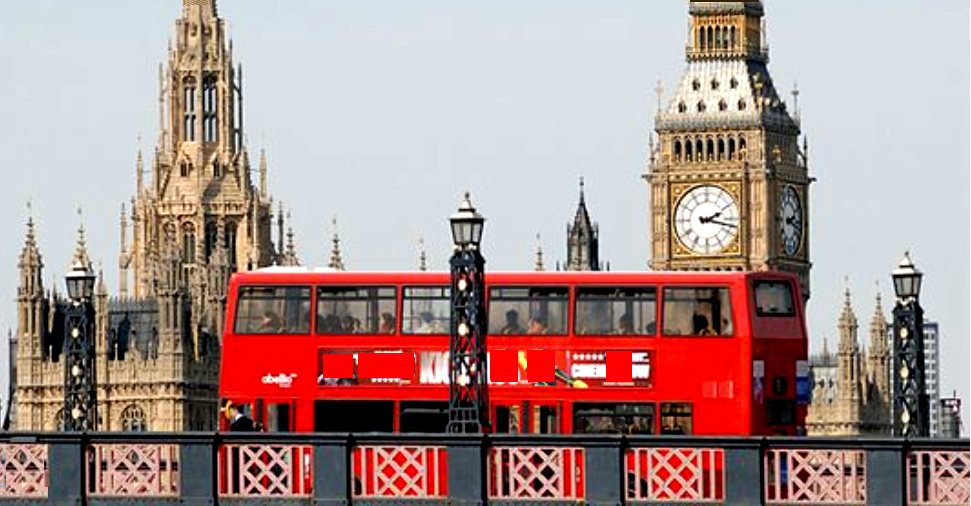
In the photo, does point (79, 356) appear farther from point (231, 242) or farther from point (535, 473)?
point (231, 242)

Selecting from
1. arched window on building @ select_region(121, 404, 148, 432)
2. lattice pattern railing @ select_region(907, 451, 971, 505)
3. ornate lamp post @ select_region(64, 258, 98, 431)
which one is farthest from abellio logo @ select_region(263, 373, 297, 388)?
arched window on building @ select_region(121, 404, 148, 432)

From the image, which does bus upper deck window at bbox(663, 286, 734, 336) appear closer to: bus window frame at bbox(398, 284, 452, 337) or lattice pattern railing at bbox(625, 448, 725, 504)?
bus window frame at bbox(398, 284, 452, 337)

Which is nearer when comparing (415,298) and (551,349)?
(551,349)

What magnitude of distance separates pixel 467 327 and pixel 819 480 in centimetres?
1151

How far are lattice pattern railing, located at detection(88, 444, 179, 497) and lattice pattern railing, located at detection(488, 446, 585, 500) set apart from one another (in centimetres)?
425

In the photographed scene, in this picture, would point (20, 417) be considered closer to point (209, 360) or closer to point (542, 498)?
point (209, 360)

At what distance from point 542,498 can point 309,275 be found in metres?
21.4

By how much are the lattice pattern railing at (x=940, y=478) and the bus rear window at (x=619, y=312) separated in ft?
63.2

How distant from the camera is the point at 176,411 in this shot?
605 ft

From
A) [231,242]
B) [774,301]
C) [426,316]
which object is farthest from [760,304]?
[231,242]

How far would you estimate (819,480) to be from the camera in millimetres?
66875

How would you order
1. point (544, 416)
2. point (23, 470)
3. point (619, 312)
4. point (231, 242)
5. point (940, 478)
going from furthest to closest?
point (231, 242), point (544, 416), point (619, 312), point (23, 470), point (940, 478)

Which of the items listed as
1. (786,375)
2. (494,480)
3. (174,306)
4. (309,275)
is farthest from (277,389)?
(174,306)

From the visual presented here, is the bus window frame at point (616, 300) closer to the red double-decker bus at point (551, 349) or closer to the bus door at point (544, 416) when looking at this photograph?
the red double-decker bus at point (551, 349)
